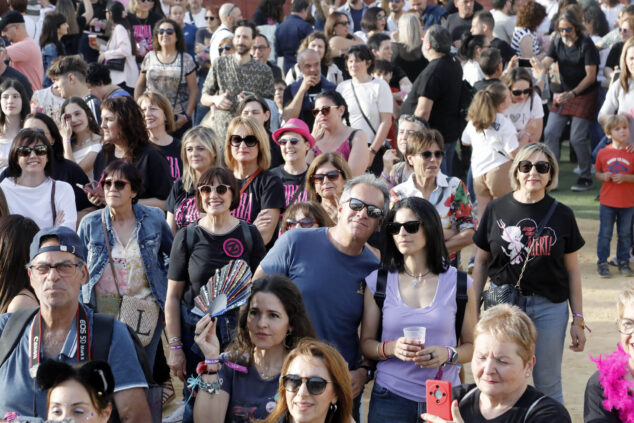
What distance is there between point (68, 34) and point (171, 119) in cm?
540

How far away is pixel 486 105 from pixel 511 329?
5000 millimetres

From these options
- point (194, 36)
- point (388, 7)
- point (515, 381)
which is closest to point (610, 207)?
point (515, 381)

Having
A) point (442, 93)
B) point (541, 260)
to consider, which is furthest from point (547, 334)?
point (442, 93)

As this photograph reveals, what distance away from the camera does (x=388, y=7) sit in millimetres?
14000

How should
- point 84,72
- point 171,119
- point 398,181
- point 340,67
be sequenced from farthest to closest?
point 340,67 < point 84,72 < point 171,119 < point 398,181

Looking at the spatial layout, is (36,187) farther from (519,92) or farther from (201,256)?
(519,92)

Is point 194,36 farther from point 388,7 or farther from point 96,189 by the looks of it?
point 96,189

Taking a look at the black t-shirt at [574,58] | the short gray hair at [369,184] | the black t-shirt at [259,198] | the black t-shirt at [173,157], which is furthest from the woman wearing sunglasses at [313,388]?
the black t-shirt at [574,58]

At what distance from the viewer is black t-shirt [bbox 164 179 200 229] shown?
5691mm

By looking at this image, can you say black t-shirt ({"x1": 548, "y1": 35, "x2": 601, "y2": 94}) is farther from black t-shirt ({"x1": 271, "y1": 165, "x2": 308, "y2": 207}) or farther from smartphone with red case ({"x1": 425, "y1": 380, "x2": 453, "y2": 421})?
smartphone with red case ({"x1": 425, "y1": 380, "x2": 453, "y2": 421})

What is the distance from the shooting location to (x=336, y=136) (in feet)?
23.2

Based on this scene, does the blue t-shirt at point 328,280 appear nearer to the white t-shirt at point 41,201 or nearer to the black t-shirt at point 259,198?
the black t-shirt at point 259,198

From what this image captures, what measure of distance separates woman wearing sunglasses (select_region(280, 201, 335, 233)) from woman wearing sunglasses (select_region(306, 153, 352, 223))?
0.28m

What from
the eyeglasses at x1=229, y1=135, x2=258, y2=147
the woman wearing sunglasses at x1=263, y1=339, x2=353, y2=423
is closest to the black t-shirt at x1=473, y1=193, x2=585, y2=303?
the eyeglasses at x1=229, y1=135, x2=258, y2=147
